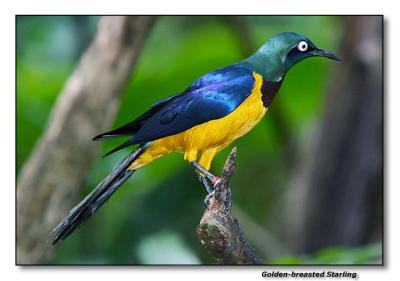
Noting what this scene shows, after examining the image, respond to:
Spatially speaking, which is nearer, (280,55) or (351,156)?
(280,55)

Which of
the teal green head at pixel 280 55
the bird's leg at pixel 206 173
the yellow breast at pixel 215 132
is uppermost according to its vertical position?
the teal green head at pixel 280 55

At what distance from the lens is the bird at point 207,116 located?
3.26 meters

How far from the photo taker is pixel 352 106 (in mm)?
4309

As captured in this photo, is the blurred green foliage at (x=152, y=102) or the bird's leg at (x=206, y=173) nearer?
the bird's leg at (x=206, y=173)

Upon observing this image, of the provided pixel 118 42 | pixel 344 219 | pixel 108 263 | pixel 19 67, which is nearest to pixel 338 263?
pixel 344 219

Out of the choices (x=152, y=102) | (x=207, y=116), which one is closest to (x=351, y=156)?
(x=152, y=102)

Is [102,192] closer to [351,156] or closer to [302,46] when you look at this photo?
[302,46]

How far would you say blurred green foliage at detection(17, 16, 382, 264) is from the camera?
13.6ft

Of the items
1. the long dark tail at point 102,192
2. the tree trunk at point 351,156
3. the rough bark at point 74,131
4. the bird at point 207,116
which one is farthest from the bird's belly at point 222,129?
the tree trunk at point 351,156

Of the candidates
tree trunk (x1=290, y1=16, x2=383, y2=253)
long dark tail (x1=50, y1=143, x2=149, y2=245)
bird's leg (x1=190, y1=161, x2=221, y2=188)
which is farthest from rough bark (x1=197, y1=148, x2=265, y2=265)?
tree trunk (x1=290, y1=16, x2=383, y2=253)

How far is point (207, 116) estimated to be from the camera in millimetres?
3283

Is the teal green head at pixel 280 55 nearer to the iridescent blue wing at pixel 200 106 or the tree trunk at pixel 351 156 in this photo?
the iridescent blue wing at pixel 200 106

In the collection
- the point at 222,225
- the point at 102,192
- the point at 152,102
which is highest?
the point at 152,102

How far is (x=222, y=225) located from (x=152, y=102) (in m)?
1.05
